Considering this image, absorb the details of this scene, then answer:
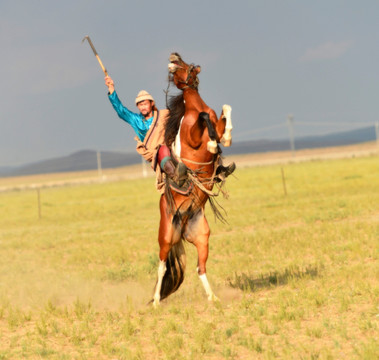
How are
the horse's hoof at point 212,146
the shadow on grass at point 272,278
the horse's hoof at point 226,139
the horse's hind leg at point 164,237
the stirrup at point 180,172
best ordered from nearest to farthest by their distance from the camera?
the horse's hoof at point 226,139, the horse's hoof at point 212,146, the stirrup at point 180,172, the horse's hind leg at point 164,237, the shadow on grass at point 272,278

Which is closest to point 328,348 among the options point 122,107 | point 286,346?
point 286,346

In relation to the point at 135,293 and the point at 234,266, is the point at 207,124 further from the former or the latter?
the point at 234,266

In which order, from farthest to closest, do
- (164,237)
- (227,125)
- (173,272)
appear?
(173,272) < (164,237) < (227,125)

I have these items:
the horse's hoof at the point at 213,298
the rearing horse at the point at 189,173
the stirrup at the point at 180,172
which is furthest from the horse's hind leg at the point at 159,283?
the stirrup at the point at 180,172

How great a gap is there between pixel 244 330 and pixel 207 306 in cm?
133

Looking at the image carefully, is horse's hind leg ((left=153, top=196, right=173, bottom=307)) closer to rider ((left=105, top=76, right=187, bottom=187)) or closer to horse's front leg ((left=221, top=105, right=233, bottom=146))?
rider ((left=105, top=76, right=187, bottom=187))

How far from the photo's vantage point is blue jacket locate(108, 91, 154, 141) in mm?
8508

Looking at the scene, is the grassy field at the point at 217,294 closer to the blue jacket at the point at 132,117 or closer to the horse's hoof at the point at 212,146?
the horse's hoof at the point at 212,146

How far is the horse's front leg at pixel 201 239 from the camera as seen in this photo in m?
8.07

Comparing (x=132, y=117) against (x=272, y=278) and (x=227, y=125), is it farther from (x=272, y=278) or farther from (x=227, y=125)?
(x=272, y=278)

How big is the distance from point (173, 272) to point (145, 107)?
2.25 m

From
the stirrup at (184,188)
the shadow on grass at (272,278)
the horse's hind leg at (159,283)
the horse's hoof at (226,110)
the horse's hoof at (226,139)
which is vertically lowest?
the shadow on grass at (272,278)

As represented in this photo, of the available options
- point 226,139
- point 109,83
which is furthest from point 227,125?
point 109,83

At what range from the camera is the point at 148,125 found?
851 centimetres
